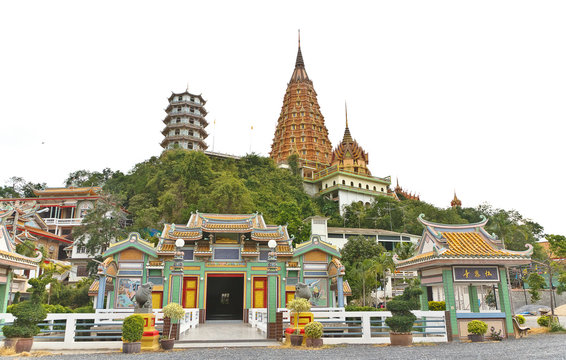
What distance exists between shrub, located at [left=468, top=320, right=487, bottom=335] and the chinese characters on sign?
146cm

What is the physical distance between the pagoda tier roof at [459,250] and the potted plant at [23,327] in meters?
13.1

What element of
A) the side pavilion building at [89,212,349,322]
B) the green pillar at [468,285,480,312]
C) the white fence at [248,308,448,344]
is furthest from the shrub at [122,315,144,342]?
the green pillar at [468,285,480,312]

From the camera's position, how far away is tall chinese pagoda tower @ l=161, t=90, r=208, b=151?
69312 mm

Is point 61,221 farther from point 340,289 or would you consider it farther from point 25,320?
point 25,320

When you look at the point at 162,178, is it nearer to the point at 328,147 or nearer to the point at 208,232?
the point at 208,232

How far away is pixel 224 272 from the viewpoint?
79.5ft

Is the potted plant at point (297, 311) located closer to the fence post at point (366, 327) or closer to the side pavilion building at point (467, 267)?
the fence post at point (366, 327)

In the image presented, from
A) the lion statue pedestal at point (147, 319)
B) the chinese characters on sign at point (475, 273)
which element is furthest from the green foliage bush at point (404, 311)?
the lion statue pedestal at point (147, 319)

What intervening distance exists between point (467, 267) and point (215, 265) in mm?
14307

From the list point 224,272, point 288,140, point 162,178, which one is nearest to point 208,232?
point 224,272

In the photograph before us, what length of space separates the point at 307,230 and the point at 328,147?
3586 centimetres

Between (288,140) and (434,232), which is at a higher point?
(288,140)

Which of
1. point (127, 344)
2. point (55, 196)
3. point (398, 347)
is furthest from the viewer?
point (55, 196)

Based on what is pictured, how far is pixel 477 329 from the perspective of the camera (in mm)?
14141
